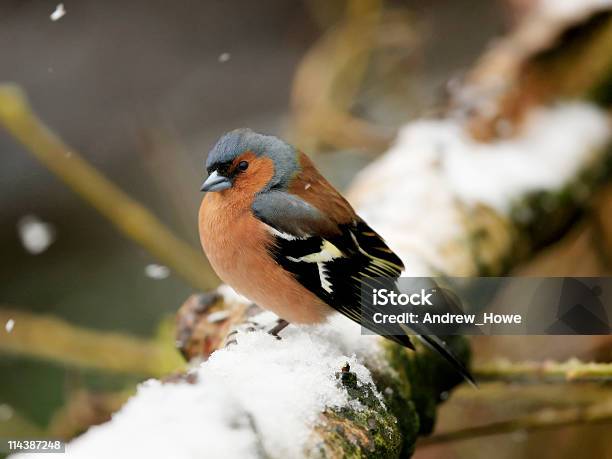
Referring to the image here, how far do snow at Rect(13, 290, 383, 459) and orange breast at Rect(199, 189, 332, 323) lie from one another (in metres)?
0.14

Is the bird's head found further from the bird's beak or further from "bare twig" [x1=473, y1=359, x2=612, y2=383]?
"bare twig" [x1=473, y1=359, x2=612, y2=383]

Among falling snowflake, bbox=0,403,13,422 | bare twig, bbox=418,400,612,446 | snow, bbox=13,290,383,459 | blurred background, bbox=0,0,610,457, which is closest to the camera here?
snow, bbox=13,290,383,459

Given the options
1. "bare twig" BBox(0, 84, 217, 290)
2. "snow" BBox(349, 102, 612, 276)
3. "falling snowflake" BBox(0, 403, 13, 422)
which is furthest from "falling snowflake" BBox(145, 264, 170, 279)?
"snow" BBox(349, 102, 612, 276)

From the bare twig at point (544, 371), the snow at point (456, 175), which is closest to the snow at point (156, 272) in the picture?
the snow at point (456, 175)

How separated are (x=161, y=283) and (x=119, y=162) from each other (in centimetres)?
74

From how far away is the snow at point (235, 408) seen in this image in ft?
2.43

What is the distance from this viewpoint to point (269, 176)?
4.02ft

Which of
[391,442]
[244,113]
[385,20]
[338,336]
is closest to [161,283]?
[244,113]

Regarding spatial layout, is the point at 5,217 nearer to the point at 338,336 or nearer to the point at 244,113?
the point at 244,113

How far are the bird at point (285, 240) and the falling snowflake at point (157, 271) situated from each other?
890mm

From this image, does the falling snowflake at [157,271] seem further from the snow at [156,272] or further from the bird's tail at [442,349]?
the bird's tail at [442,349]

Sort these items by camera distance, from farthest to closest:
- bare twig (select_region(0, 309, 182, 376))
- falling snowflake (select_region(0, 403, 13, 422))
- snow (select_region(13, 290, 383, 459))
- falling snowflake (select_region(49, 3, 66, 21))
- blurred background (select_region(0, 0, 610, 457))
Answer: falling snowflake (select_region(49, 3, 66, 21)) → blurred background (select_region(0, 0, 610, 457)) → bare twig (select_region(0, 309, 182, 376)) → falling snowflake (select_region(0, 403, 13, 422)) → snow (select_region(13, 290, 383, 459))

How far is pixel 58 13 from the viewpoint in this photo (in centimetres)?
289

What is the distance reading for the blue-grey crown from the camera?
1201 mm
